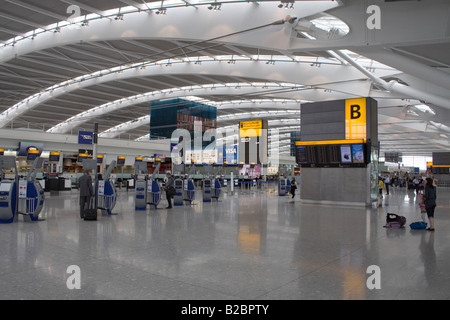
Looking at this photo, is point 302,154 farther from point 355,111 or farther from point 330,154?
point 355,111

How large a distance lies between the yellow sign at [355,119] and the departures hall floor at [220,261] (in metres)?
8.62

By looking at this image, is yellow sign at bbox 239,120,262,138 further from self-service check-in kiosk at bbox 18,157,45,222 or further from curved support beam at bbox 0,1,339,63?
self-service check-in kiosk at bbox 18,157,45,222

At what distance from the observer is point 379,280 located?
478 centimetres

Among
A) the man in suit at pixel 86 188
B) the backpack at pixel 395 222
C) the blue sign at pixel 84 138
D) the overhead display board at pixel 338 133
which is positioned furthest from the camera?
the blue sign at pixel 84 138

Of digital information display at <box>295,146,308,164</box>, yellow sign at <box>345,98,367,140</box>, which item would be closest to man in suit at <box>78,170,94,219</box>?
digital information display at <box>295,146,308,164</box>

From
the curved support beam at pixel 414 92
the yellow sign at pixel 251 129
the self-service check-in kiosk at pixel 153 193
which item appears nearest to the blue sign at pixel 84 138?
the self-service check-in kiosk at pixel 153 193

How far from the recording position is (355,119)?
18078 mm

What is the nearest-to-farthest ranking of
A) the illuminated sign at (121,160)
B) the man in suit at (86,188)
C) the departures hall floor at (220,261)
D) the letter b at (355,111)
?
the departures hall floor at (220,261)
the man in suit at (86,188)
the letter b at (355,111)
the illuminated sign at (121,160)

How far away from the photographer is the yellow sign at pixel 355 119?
17.8 meters

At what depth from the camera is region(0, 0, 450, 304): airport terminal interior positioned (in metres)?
4.99

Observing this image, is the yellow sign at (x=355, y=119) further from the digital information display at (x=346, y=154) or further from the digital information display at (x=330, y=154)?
the digital information display at (x=346, y=154)
